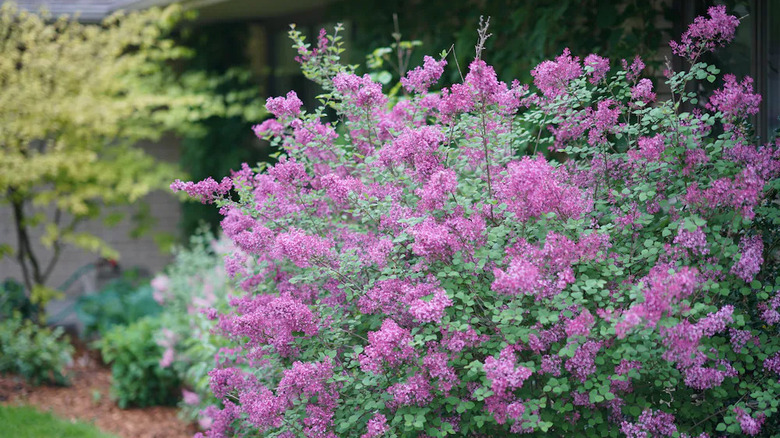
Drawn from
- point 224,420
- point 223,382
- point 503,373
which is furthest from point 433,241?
point 224,420

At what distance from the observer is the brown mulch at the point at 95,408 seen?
17.8 feet

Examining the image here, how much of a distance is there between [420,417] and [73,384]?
481 centimetres

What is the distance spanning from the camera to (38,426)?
15.9 ft

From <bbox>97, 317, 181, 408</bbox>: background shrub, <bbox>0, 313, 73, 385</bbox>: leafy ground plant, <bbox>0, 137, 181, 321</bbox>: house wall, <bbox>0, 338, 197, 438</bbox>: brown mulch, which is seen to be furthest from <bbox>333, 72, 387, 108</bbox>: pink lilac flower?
<bbox>0, 137, 181, 321</bbox>: house wall

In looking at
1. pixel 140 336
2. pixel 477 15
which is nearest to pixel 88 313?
pixel 140 336

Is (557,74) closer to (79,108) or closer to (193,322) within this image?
(193,322)

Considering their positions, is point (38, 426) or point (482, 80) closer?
point (482, 80)

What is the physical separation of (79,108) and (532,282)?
18.4ft

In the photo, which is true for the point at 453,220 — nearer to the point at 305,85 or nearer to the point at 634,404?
the point at 634,404

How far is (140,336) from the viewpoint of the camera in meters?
5.96

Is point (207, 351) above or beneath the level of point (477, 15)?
beneath

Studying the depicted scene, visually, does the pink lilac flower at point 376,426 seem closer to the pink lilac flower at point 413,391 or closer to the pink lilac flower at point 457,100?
the pink lilac flower at point 413,391

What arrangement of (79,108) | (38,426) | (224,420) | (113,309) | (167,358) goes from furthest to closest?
1. (113,309)
2. (79,108)
3. (167,358)
4. (38,426)
5. (224,420)

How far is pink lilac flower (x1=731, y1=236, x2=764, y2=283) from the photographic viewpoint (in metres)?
2.43
